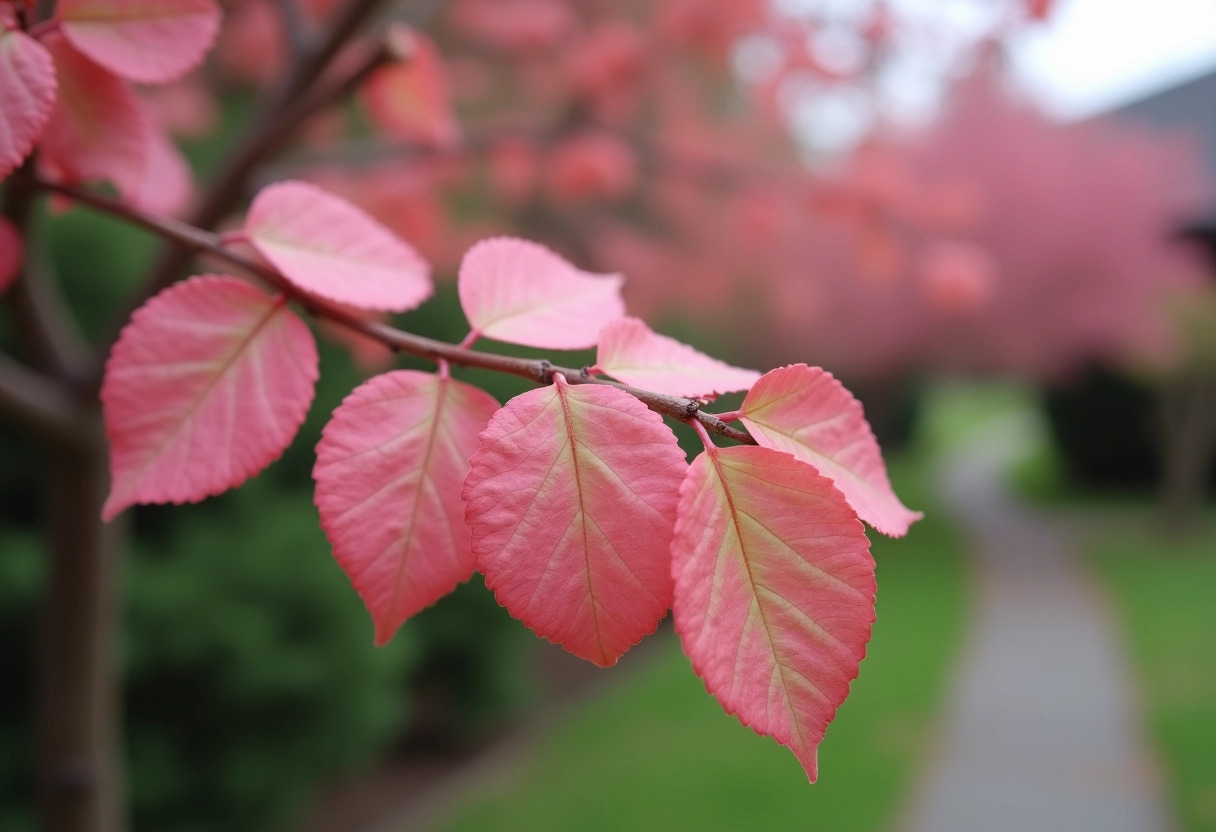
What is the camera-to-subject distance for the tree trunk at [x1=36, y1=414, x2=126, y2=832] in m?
0.93

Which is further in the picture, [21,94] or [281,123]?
[281,123]

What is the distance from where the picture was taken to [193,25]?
515mm

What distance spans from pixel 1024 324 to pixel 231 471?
7.39m

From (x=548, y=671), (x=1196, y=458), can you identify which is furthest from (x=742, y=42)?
(x=1196, y=458)

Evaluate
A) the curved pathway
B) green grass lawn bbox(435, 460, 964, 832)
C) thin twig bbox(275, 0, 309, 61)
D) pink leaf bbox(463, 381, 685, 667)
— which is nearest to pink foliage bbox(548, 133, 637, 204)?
thin twig bbox(275, 0, 309, 61)

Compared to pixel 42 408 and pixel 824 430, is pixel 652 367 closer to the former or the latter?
pixel 824 430

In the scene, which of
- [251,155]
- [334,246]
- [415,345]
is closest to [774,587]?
[415,345]

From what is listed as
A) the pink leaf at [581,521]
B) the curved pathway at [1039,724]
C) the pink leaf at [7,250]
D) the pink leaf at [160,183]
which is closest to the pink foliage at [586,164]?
the pink leaf at [160,183]

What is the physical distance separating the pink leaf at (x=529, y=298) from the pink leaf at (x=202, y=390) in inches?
3.6

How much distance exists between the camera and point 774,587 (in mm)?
358

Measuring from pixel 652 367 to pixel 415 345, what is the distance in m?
0.12

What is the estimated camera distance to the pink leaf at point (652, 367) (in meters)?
0.42

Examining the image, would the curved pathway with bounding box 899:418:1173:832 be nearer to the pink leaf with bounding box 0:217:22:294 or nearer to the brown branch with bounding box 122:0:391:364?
the brown branch with bounding box 122:0:391:364

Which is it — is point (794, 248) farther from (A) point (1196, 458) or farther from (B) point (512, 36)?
(A) point (1196, 458)
